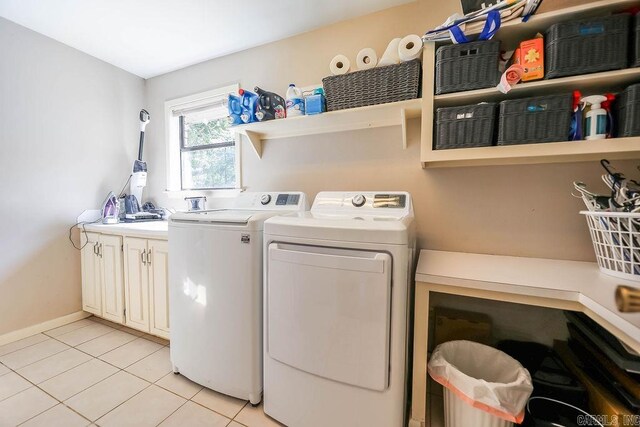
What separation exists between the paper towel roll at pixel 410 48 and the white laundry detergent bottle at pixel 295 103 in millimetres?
655

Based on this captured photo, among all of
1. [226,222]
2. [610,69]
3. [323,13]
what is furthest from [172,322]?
[610,69]

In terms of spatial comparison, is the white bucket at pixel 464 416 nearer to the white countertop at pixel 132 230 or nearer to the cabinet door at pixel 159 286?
the cabinet door at pixel 159 286

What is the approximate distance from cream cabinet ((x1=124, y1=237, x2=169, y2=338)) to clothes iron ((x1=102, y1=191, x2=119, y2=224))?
51cm

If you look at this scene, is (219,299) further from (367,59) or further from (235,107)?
(367,59)

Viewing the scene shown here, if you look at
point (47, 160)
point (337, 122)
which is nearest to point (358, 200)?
point (337, 122)

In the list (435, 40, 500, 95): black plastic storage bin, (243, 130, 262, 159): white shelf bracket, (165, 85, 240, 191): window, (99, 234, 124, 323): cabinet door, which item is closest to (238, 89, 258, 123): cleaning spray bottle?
(243, 130, 262, 159): white shelf bracket

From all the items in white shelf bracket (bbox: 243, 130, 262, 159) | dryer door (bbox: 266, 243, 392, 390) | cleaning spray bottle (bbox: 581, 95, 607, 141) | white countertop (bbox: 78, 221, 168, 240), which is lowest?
dryer door (bbox: 266, 243, 392, 390)

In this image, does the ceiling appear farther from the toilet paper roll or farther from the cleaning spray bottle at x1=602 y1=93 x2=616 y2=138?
the cleaning spray bottle at x1=602 y1=93 x2=616 y2=138

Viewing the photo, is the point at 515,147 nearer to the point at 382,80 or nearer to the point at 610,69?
the point at 610,69

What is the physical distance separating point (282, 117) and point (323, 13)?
0.76 meters

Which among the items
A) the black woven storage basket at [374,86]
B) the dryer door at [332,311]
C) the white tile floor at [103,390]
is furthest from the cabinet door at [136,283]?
the black woven storage basket at [374,86]

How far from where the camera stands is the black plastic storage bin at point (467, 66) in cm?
118

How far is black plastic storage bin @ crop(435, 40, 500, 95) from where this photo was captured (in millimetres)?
1182

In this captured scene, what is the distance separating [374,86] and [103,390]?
235cm
